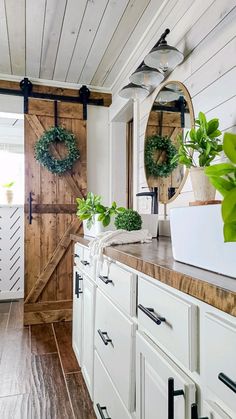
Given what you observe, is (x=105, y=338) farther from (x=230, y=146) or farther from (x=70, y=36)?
(x=70, y=36)

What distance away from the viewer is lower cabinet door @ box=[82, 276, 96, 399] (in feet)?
5.29

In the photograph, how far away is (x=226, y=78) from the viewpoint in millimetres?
1313

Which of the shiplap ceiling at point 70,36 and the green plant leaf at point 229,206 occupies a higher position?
the shiplap ceiling at point 70,36

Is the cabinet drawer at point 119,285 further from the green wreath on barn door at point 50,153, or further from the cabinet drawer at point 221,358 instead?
the green wreath on barn door at point 50,153

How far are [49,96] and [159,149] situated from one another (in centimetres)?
163

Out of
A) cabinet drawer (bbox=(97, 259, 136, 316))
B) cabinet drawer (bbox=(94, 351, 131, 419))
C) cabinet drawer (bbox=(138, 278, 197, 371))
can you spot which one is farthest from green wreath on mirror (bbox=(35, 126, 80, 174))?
cabinet drawer (bbox=(138, 278, 197, 371))

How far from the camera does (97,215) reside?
1.85 metres

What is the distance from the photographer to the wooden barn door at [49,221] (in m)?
3.01

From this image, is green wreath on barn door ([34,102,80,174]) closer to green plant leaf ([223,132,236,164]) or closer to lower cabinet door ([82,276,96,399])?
lower cabinet door ([82,276,96,399])

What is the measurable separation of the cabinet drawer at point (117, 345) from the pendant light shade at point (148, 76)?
1.32 m

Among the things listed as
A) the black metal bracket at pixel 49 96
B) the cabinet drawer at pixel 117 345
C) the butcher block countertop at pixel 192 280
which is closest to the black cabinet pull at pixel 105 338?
the cabinet drawer at pixel 117 345

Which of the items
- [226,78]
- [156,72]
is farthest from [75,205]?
[226,78]

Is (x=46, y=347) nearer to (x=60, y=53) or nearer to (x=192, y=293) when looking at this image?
(x=192, y=293)

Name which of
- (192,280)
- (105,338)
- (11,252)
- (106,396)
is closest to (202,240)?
(192,280)
